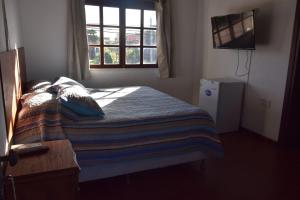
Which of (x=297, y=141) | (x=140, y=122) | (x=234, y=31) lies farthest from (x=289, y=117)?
(x=140, y=122)

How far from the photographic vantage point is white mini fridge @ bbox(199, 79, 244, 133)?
11.8 feet

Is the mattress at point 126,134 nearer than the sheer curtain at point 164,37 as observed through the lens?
Yes

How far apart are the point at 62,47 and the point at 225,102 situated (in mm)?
2757

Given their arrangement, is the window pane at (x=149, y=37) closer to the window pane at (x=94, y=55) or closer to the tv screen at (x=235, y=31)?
the window pane at (x=94, y=55)

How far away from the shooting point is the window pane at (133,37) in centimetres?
434

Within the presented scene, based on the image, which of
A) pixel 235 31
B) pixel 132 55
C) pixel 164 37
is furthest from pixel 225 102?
pixel 132 55

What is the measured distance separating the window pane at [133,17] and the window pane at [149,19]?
144 mm

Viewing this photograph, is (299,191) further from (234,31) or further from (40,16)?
(40,16)

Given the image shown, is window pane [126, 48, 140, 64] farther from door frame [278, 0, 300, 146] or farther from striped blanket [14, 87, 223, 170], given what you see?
door frame [278, 0, 300, 146]

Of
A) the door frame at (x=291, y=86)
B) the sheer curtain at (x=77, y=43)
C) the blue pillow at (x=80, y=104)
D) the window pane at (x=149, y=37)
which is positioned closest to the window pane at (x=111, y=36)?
the sheer curtain at (x=77, y=43)

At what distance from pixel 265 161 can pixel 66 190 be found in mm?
2498

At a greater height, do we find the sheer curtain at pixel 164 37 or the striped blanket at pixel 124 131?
the sheer curtain at pixel 164 37

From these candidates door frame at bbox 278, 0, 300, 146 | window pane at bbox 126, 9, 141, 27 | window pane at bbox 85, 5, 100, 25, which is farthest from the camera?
window pane at bbox 126, 9, 141, 27

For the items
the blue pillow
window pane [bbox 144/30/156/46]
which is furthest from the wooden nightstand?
window pane [bbox 144/30/156/46]
